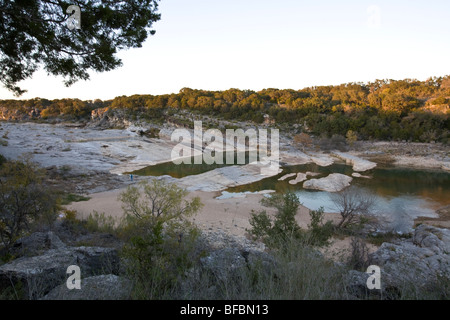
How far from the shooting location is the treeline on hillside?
143ft

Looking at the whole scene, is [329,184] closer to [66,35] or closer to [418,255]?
[418,255]

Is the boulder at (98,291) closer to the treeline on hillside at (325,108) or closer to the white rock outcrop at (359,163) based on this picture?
the white rock outcrop at (359,163)

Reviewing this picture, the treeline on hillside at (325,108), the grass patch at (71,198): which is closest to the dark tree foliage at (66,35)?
the grass patch at (71,198)

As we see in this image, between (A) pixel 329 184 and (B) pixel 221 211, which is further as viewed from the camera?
(A) pixel 329 184

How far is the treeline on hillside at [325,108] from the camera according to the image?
4356 cm

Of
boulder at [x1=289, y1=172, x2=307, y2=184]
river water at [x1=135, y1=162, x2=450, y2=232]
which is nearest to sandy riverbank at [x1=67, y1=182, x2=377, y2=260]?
river water at [x1=135, y1=162, x2=450, y2=232]

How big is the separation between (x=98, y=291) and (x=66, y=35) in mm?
7066

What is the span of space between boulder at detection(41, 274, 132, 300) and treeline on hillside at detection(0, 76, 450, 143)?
4673cm

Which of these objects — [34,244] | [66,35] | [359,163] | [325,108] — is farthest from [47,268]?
[325,108]

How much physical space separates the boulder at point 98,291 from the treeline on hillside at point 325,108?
153 ft

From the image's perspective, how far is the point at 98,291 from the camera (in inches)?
123
